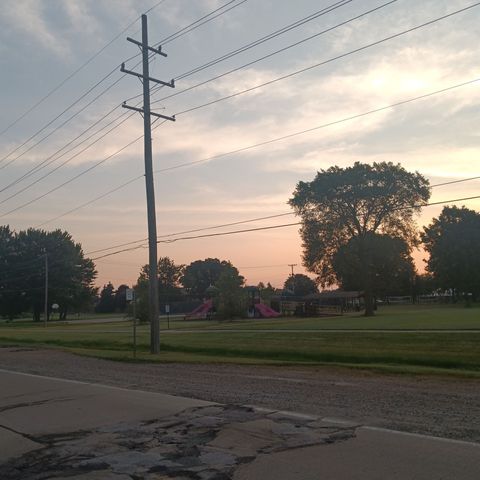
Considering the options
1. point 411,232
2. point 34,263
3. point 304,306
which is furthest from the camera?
point 34,263

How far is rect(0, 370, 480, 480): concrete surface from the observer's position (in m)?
5.92

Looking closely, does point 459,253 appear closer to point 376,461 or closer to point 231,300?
point 231,300

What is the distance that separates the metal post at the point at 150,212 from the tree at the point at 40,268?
233 ft

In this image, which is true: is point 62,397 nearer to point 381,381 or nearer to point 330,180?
point 381,381

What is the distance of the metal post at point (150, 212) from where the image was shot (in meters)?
23.2

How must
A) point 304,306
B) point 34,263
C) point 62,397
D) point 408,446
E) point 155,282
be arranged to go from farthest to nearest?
1. point 34,263
2. point 304,306
3. point 155,282
4. point 62,397
5. point 408,446

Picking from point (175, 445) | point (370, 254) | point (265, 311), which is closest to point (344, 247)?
point (370, 254)

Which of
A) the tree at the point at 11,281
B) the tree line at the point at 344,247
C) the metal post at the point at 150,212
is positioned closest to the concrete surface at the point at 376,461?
the metal post at the point at 150,212

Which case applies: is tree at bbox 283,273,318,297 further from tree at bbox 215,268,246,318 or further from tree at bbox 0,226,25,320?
tree at bbox 215,268,246,318

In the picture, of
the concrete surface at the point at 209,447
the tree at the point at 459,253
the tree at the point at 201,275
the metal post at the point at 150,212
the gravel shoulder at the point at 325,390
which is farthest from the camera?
the tree at the point at 201,275

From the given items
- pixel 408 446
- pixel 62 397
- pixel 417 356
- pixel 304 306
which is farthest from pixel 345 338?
pixel 304 306

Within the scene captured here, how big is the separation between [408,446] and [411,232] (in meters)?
53.3

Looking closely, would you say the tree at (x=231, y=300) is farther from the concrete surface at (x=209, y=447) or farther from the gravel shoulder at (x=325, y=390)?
the concrete surface at (x=209, y=447)

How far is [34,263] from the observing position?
9244 cm
